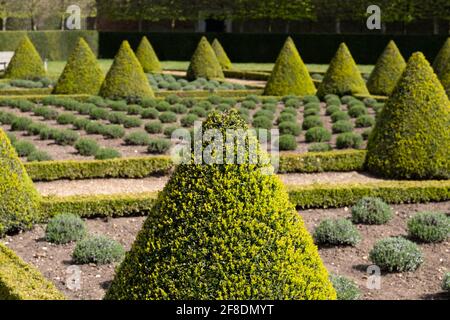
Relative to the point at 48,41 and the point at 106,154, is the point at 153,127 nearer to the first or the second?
the point at 106,154

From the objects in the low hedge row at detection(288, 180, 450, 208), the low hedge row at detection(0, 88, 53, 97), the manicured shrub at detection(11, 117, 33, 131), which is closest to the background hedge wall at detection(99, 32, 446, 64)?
the low hedge row at detection(0, 88, 53, 97)

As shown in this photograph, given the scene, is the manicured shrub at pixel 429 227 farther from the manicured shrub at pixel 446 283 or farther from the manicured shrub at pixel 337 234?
the manicured shrub at pixel 446 283

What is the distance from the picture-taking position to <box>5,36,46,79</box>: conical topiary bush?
88.3ft

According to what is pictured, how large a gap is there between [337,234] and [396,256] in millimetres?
958

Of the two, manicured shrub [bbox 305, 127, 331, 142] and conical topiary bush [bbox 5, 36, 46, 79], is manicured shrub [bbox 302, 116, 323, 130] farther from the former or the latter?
conical topiary bush [bbox 5, 36, 46, 79]

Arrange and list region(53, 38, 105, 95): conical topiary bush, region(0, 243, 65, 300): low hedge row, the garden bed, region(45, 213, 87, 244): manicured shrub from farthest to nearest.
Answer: region(53, 38, 105, 95): conical topiary bush → region(45, 213, 87, 244): manicured shrub → the garden bed → region(0, 243, 65, 300): low hedge row

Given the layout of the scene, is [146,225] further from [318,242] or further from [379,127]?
[379,127]

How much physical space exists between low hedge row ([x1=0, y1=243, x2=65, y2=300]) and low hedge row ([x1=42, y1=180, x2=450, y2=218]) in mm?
3575

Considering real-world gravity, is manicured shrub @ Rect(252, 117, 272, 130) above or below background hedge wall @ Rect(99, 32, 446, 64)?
above

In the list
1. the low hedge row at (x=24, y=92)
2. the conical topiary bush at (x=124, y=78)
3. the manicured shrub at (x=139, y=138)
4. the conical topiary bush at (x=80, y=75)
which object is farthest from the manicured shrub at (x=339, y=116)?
the low hedge row at (x=24, y=92)

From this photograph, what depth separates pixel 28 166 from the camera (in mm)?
11664

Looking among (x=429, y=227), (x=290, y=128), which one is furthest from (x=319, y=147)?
(x=429, y=227)
